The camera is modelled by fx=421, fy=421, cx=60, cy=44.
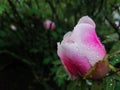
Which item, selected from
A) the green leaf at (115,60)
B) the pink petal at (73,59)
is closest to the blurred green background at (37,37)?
the green leaf at (115,60)

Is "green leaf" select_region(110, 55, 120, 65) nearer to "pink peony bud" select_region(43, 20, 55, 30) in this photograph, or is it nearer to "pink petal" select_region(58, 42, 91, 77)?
"pink petal" select_region(58, 42, 91, 77)

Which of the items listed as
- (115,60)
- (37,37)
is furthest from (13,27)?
(115,60)

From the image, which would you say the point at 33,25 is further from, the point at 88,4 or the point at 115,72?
the point at 115,72

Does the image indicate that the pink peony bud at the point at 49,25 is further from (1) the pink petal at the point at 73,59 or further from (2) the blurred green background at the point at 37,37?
(1) the pink petal at the point at 73,59

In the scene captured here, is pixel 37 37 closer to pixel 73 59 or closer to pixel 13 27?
pixel 13 27

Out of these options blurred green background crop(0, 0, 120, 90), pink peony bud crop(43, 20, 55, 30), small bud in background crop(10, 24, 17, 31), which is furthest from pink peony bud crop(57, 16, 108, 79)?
small bud in background crop(10, 24, 17, 31)
